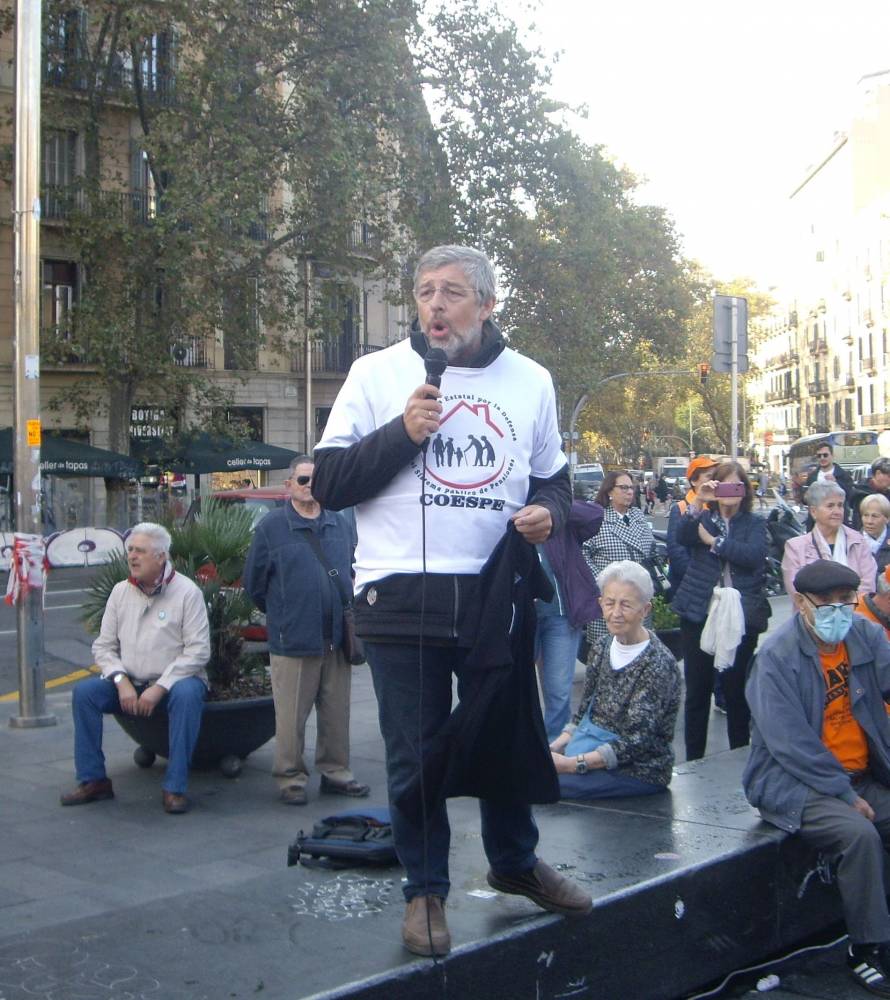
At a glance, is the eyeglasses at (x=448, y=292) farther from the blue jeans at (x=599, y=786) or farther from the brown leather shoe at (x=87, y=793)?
the brown leather shoe at (x=87, y=793)

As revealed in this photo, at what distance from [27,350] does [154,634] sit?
343 centimetres

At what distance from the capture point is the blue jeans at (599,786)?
5.74m

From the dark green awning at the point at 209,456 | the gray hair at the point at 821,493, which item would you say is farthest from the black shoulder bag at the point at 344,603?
the dark green awning at the point at 209,456

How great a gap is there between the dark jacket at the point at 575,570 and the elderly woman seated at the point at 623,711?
61.2 inches

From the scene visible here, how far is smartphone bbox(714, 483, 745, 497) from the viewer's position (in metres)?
7.73

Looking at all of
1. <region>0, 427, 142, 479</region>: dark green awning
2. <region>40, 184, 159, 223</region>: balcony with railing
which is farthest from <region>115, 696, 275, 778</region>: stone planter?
<region>40, 184, 159, 223</region>: balcony with railing

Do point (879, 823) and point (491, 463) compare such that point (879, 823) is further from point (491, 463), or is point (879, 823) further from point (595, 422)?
point (595, 422)

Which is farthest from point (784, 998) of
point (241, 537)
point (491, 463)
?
point (241, 537)

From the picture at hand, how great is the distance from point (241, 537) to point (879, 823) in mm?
4393

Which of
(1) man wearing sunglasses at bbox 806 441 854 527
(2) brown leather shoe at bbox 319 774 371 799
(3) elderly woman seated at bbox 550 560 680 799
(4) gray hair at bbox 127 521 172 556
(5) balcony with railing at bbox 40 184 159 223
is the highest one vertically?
(5) balcony with railing at bbox 40 184 159 223

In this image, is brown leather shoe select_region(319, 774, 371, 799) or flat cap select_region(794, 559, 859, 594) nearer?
flat cap select_region(794, 559, 859, 594)

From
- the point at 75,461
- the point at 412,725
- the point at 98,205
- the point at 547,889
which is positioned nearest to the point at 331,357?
the point at 98,205

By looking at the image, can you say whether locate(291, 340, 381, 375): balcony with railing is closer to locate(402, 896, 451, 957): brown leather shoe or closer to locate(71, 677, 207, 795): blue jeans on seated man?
locate(71, 677, 207, 795): blue jeans on seated man

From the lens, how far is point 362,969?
3.56m
